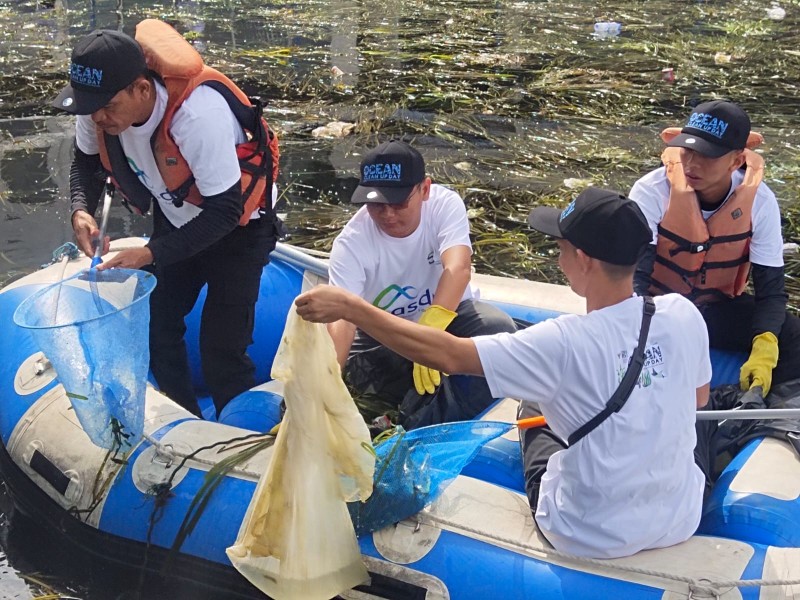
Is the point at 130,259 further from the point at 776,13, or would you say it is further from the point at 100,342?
the point at 776,13

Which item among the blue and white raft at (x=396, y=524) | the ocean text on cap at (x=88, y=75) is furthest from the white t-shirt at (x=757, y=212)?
the ocean text on cap at (x=88, y=75)

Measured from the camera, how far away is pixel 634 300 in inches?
94.3

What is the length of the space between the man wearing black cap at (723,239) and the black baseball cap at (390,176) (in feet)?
3.28

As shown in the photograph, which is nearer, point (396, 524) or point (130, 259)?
point (396, 524)

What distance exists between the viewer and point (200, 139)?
3232 millimetres

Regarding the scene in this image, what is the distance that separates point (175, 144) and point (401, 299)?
101 centimetres

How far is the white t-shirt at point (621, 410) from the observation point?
7.72 ft

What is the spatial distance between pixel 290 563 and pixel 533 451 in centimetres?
82

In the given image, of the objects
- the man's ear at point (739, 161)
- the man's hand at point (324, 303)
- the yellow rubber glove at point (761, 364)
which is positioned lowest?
the yellow rubber glove at point (761, 364)

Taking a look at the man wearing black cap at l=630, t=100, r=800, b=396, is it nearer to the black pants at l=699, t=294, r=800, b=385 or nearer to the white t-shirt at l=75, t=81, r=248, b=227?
the black pants at l=699, t=294, r=800, b=385

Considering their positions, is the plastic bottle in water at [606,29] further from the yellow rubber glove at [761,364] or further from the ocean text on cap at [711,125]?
the yellow rubber glove at [761,364]

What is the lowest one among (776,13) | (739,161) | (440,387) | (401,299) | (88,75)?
(440,387)

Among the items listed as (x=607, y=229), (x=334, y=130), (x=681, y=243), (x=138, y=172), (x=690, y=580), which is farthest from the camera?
(x=334, y=130)

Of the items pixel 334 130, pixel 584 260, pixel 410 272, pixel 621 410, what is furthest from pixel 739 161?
pixel 334 130
